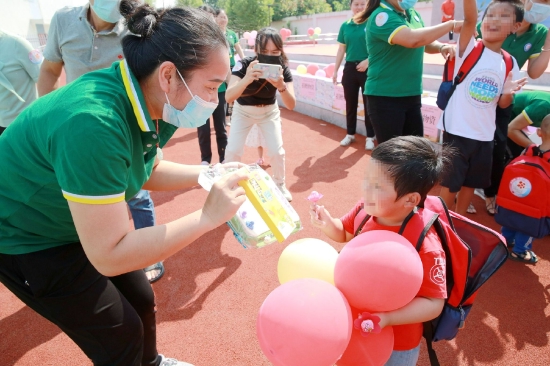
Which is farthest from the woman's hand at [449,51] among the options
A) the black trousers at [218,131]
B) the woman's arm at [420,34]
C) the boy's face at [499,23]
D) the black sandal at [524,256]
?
the black trousers at [218,131]

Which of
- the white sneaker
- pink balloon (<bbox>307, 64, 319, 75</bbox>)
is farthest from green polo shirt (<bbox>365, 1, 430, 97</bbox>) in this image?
pink balloon (<bbox>307, 64, 319, 75</bbox>)

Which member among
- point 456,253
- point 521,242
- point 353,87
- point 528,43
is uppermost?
point 528,43

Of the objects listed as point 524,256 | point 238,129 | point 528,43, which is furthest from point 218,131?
point 524,256

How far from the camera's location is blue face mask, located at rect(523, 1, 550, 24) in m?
3.26

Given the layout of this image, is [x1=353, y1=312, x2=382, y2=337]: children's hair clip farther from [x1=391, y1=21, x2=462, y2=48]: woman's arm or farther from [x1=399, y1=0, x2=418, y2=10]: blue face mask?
[x1=399, y1=0, x2=418, y2=10]: blue face mask

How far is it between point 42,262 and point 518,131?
3.83 metres

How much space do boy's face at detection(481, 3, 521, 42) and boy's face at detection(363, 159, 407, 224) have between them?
2.09 meters

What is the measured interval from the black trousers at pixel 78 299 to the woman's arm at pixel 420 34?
8.98ft

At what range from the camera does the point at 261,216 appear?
4.36 ft

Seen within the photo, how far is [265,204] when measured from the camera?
52.4 inches

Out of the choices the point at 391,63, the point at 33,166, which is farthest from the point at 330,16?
the point at 33,166

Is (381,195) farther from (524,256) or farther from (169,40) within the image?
(524,256)

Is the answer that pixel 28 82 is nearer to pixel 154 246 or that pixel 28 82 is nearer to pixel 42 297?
pixel 42 297

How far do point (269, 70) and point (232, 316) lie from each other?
87.3 inches
